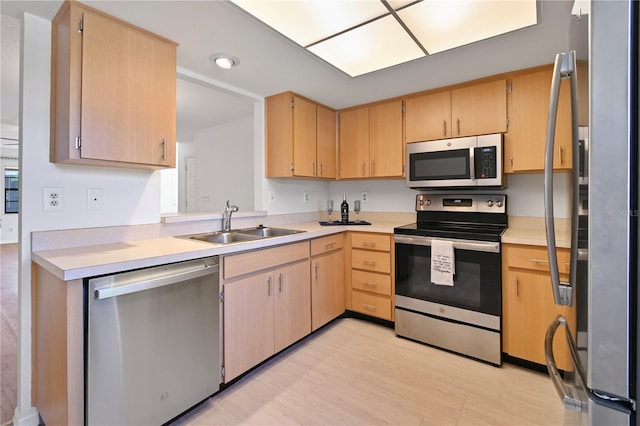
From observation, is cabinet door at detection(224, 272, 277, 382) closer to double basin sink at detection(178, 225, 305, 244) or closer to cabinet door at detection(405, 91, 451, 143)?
double basin sink at detection(178, 225, 305, 244)

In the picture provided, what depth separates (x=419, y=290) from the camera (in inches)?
95.0

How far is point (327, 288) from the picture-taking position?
2629mm

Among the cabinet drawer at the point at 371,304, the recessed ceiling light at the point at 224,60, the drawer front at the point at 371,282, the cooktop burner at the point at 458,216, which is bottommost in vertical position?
the cabinet drawer at the point at 371,304

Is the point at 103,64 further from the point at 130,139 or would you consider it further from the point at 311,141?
the point at 311,141

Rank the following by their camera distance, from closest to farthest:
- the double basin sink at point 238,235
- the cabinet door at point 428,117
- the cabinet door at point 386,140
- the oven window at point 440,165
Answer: the double basin sink at point 238,235, the oven window at point 440,165, the cabinet door at point 428,117, the cabinet door at point 386,140

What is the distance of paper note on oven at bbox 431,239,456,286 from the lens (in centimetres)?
223

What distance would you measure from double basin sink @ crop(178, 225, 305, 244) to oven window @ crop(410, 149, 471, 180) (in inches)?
47.9

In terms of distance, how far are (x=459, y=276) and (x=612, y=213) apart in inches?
71.3

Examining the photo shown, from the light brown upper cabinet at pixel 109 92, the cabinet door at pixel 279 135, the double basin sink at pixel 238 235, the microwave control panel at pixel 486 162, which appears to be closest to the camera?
the light brown upper cabinet at pixel 109 92

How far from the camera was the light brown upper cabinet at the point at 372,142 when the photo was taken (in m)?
2.91

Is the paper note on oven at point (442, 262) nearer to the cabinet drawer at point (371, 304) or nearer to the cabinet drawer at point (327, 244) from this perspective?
the cabinet drawer at point (371, 304)

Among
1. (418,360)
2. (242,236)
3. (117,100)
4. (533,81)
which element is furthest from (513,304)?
(117,100)

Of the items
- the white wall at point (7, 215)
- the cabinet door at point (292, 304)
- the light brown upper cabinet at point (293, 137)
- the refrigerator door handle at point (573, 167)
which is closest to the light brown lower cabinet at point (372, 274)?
the cabinet door at point (292, 304)

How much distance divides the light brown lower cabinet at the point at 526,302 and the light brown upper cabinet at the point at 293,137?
70.3 inches
